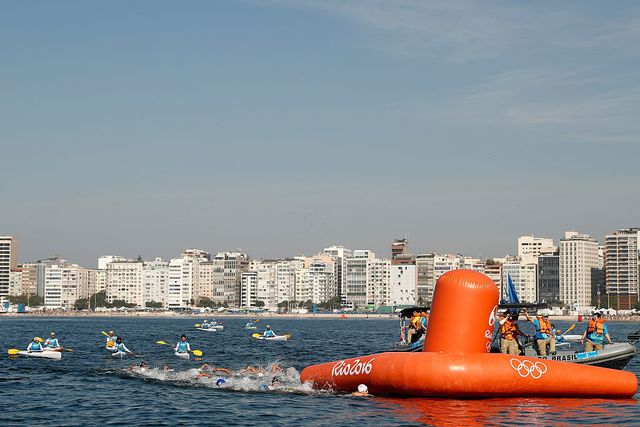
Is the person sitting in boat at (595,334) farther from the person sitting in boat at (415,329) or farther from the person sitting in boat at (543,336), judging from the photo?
the person sitting in boat at (415,329)

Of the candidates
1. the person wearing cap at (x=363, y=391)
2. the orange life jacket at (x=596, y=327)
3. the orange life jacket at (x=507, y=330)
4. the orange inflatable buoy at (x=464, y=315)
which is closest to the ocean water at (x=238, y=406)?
the person wearing cap at (x=363, y=391)

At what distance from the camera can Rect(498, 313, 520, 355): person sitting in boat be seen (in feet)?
108

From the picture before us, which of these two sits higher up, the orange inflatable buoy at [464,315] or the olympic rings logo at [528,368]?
the orange inflatable buoy at [464,315]

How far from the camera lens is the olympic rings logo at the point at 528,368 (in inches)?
1132

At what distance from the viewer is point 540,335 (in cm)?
3481

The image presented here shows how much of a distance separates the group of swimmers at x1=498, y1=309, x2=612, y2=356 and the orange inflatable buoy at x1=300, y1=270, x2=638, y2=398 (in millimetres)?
3234

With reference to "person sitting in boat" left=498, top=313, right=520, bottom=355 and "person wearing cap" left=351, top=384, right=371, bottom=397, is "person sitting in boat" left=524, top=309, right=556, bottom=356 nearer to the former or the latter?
"person sitting in boat" left=498, top=313, right=520, bottom=355

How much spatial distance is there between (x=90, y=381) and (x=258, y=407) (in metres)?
12.0

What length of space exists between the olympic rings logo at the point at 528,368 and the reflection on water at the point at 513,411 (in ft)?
2.77

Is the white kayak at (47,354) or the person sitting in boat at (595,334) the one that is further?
the white kayak at (47,354)

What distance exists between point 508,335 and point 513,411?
5.97 m

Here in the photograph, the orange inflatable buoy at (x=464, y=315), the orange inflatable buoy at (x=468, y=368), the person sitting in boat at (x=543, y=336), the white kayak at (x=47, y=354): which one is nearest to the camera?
the orange inflatable buoy at (x=468, y=368)

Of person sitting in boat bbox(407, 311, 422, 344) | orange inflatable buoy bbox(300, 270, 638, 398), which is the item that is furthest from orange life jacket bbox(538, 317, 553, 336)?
person sitting in boat bbox(407, 311, 422, 344)

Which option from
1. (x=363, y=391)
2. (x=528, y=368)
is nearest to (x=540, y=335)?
(x=528, y=368)
